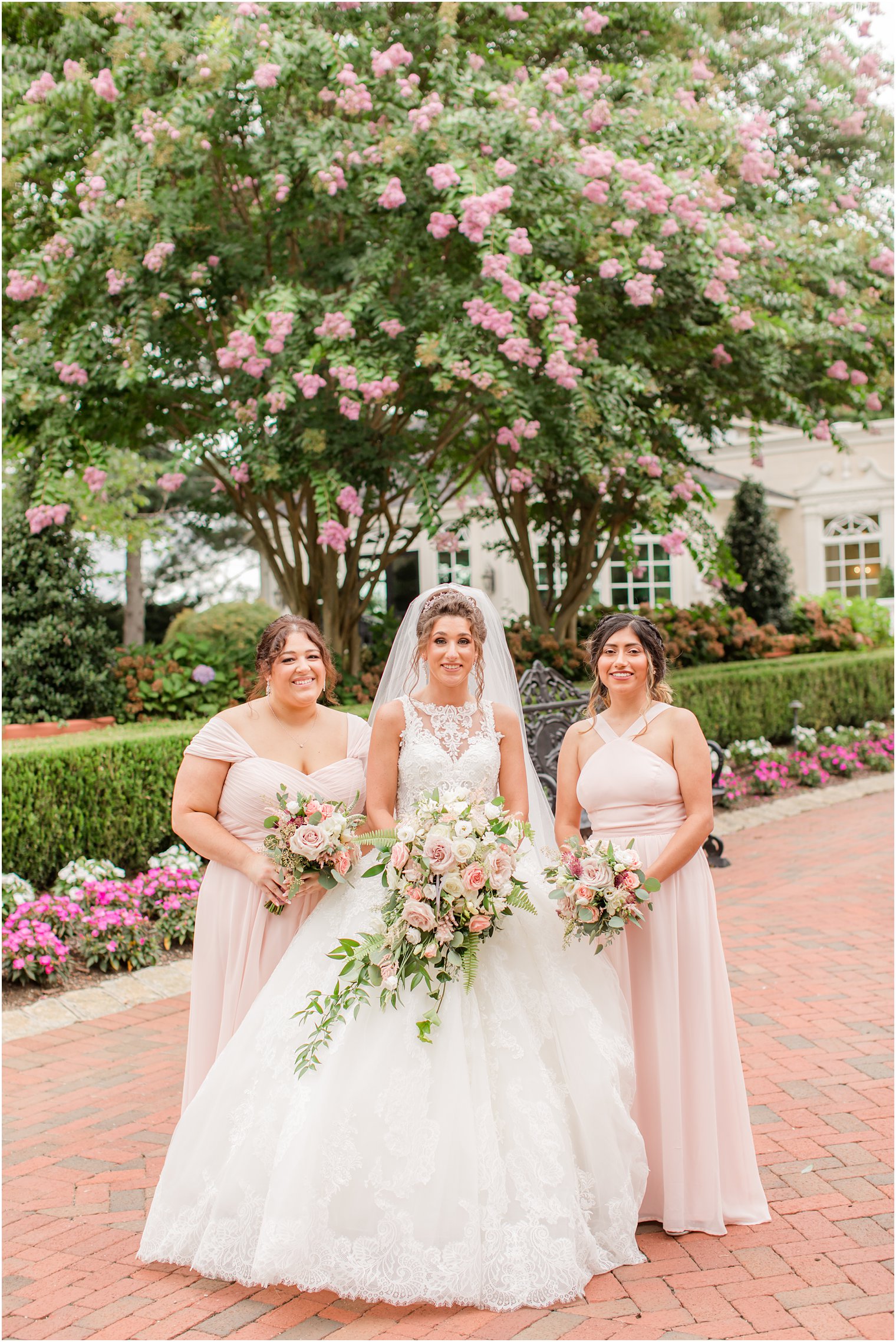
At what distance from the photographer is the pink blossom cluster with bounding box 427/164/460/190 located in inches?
300

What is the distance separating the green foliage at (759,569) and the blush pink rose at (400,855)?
14.6 m

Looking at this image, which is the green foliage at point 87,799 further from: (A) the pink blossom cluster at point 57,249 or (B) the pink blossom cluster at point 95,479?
(A) the pink blossom cluster at point 57,249

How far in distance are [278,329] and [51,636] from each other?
10.9 feet

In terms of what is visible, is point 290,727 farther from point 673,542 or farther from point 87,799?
point 673,542

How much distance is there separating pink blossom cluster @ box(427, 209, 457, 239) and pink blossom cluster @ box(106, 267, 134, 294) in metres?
2.26

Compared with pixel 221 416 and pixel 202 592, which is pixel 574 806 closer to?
pixel 221 416

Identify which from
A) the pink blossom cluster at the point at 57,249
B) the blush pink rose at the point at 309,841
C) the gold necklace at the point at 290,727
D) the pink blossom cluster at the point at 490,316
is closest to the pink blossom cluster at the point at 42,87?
the pink blossom cluster at the point at 57,249

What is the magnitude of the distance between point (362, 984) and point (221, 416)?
6.60 metres

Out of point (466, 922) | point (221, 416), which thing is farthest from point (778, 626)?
point (466, 922)

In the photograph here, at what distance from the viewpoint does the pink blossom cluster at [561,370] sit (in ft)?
25.7

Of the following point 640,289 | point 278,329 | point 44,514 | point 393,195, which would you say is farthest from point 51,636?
point 640,289

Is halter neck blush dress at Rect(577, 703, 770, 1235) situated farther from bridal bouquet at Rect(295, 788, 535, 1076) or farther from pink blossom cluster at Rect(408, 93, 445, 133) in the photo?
pink blossom cluster at Rect(408, 93, 445, 133)

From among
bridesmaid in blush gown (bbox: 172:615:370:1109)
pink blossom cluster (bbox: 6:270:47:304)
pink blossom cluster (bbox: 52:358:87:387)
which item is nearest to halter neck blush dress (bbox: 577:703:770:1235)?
bridesmaid in blush gown (bbox: 172:615:370:1109)

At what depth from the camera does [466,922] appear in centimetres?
310
